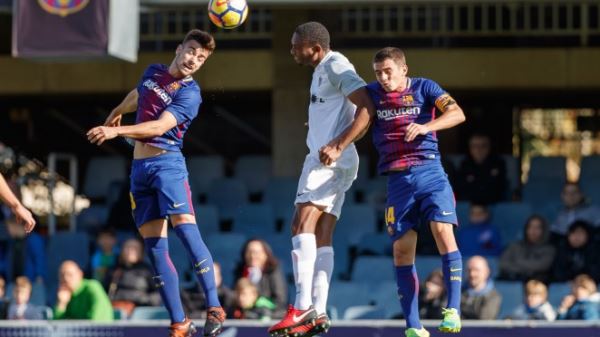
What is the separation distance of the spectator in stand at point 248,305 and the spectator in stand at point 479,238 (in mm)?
2583

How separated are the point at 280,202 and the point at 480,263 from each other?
4.15 meters

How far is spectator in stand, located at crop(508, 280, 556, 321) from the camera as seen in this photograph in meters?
13.5

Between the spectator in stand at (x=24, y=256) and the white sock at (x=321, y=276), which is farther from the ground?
the white sock at (x=321, y=276)

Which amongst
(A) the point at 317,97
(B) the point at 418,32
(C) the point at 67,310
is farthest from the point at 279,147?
(A) the point at 317,97

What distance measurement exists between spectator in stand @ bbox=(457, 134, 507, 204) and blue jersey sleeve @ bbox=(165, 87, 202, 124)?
6.15m

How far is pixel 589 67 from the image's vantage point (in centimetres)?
1817

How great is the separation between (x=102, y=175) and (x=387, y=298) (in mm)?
5411

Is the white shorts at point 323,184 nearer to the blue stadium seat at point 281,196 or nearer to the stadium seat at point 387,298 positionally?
the stadium seat at point 387,298

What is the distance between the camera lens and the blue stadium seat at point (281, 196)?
1698 centimetres

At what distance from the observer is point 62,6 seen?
14.0m

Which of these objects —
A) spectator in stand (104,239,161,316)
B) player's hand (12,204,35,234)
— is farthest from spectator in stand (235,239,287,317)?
player's hand (12,204,35,234)

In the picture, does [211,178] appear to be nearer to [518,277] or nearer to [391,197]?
[518,277]

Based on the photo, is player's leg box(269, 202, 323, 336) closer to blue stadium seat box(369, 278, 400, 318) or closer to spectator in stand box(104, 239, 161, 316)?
blue stadium seat box(369, 278, 400, 318)

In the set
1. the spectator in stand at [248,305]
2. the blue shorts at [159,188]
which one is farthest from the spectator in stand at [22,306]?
the blue shorts at [159,188]
